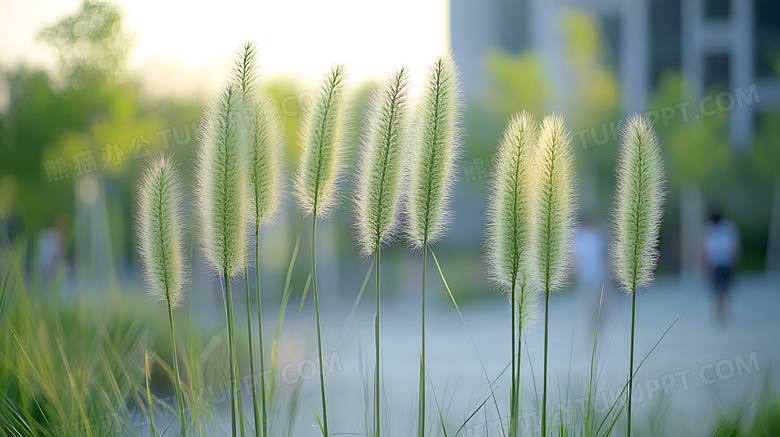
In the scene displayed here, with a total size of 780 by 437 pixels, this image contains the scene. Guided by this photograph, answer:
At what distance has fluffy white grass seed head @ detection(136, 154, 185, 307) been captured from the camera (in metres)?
1.28

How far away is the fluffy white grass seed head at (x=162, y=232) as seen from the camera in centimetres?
128

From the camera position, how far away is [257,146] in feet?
4.08

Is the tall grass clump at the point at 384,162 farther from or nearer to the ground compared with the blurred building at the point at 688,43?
nearer to the ground

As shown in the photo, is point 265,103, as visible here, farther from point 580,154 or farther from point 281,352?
point 580,154

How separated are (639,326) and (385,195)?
8457mm

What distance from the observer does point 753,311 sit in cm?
975

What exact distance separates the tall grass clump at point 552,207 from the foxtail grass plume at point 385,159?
0.29 m

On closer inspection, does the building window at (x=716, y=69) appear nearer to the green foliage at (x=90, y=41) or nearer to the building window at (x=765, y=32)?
the building window at (x=765, y=32)

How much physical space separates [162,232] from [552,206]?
0.82 metres

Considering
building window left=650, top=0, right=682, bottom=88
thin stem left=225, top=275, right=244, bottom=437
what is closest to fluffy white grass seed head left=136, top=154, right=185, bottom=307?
thin stem left=225, top=275, right=244, bottom=437

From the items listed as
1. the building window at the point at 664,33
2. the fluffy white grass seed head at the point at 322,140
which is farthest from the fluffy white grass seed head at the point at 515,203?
the building window at the point at 664,33

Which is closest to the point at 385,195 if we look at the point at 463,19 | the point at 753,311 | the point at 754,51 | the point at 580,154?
the point at 753,311

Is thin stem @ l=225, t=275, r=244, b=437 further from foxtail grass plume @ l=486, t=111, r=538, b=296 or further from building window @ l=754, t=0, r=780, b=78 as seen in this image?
building window @ l=754, t=0, r=780, b=78

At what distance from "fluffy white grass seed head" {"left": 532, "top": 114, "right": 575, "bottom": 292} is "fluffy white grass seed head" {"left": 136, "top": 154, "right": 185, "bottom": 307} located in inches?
30.1
